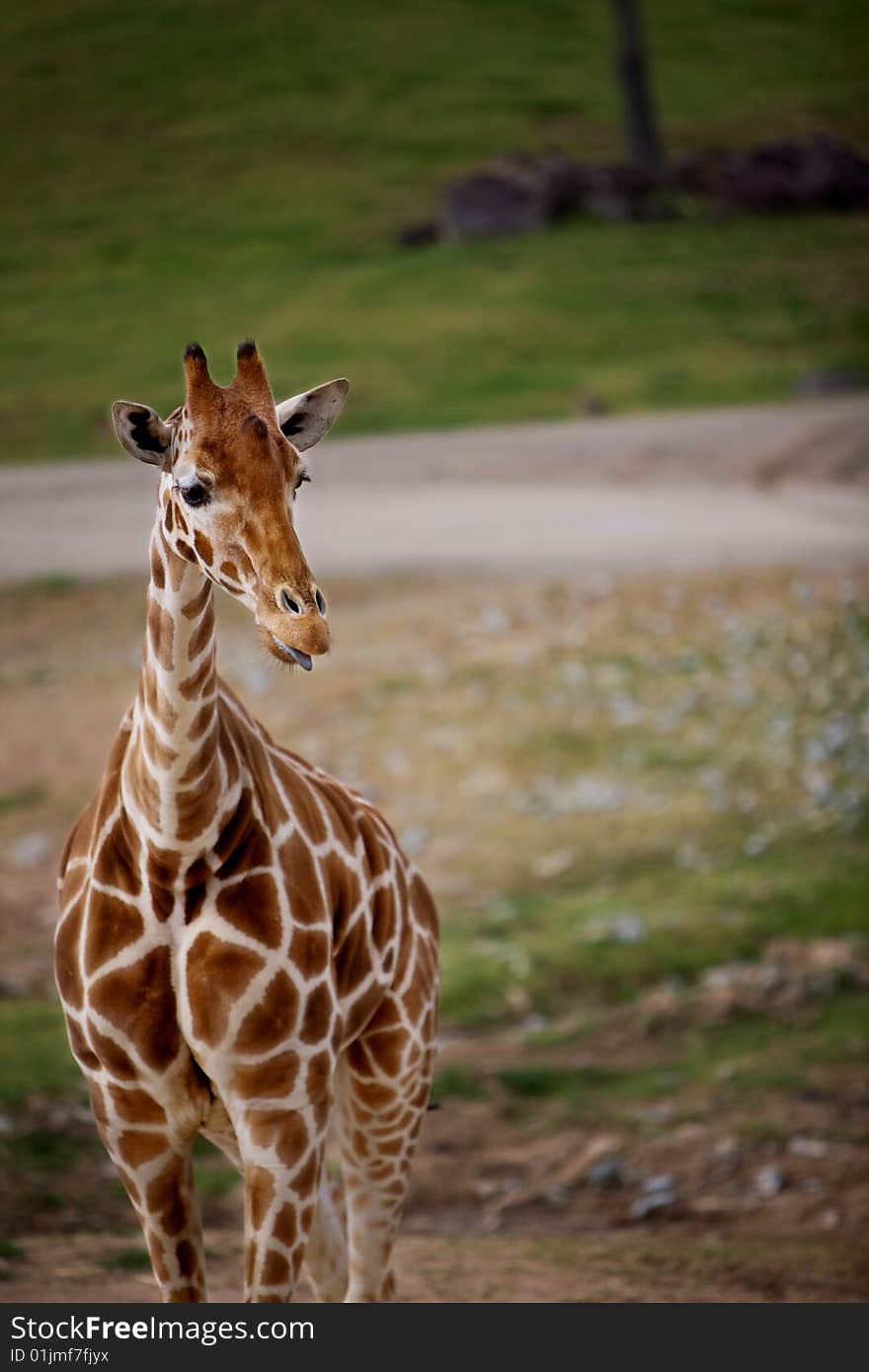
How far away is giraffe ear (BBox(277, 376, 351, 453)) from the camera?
3.43 meters

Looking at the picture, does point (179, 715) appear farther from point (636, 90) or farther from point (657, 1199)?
point (636, 90)

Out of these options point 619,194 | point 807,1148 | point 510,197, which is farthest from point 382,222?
point 807,1148

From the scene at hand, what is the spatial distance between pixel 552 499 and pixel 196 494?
907 centimetres

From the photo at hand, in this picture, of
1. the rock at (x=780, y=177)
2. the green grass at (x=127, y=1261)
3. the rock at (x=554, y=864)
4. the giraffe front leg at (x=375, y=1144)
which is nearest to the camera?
the giraffe front leg at (x=375, y=1144)

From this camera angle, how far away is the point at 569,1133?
6379 mm

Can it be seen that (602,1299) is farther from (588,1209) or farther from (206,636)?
(206,636)

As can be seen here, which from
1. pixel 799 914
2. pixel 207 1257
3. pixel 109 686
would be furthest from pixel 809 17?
pixel 207 1257

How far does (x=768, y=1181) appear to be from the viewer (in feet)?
19.8

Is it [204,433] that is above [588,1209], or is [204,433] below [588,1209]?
above

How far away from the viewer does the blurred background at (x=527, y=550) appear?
6184 mm

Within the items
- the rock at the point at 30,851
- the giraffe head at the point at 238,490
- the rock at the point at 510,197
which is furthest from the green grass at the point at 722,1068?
the rock at the point at 510,197

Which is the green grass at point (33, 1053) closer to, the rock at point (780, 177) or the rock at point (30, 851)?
the rock at point (30, 851)

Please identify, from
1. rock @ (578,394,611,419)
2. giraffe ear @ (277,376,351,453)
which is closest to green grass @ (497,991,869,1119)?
giraffe ear @ (277,376,351,453)

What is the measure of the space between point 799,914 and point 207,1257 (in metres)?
3.27
